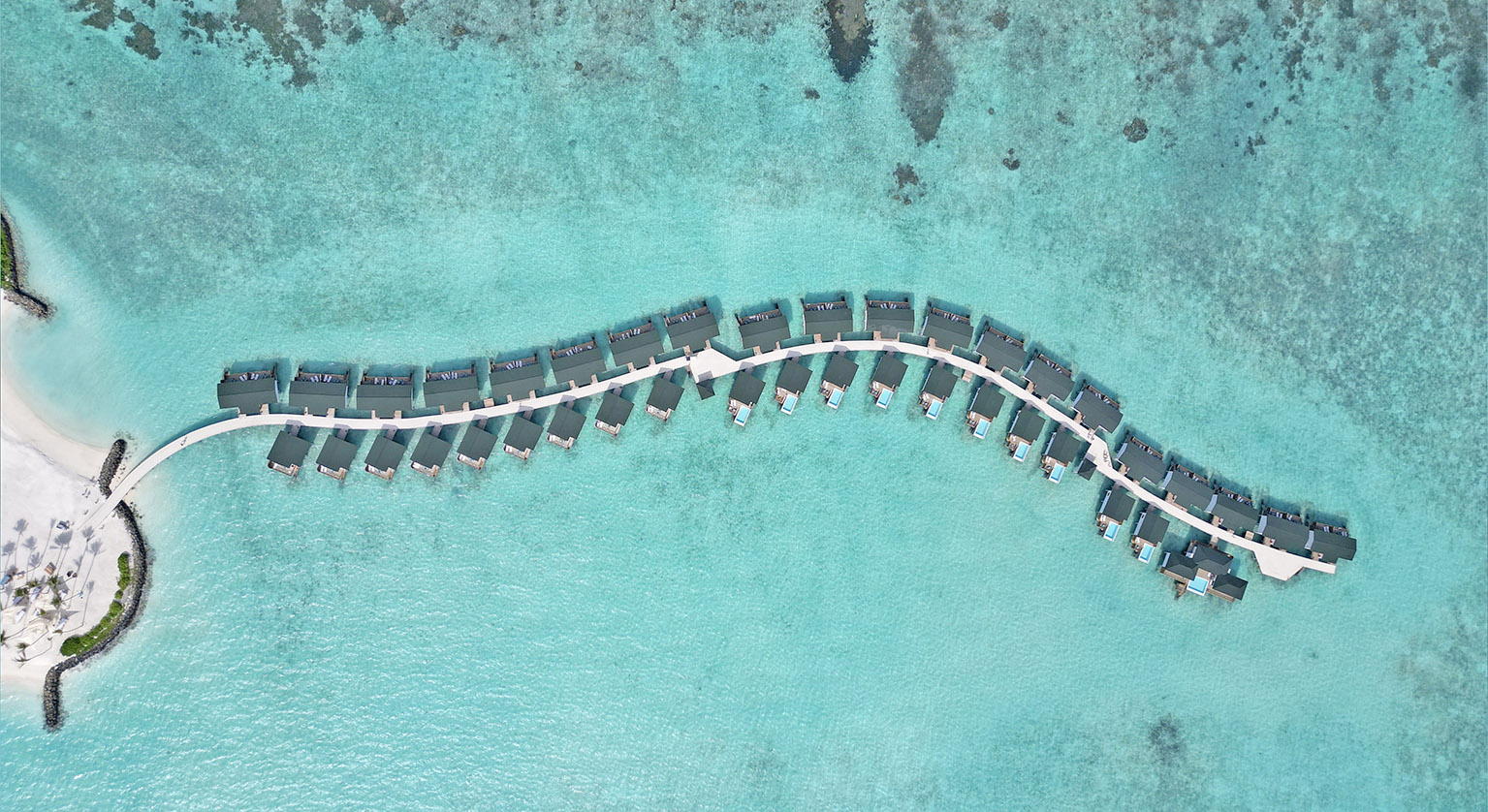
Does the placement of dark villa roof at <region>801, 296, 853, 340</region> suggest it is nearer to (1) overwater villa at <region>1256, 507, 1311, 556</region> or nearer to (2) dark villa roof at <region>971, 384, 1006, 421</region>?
(2) dark villa roof at <region>971, 384, 1006, 421</region>

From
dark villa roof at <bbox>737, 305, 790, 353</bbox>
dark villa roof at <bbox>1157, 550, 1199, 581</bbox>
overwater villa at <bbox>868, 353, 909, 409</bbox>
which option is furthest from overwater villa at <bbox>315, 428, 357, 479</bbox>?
dark villa roof at <bbox>1157, 550, 1199, 581</bbox>

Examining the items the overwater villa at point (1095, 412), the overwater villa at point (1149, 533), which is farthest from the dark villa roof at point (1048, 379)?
the overwater villa at point (1149, 533)

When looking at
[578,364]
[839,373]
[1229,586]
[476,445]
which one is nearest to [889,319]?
[839,373]

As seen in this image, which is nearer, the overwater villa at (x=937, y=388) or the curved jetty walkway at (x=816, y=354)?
the curved jetty walkway at (x=816, y=354)

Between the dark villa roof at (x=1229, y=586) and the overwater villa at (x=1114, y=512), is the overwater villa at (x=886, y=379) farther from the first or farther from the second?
the dark villa roof at (x=1229, y=586)

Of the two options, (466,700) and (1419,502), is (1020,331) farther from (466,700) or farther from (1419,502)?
(466,700)

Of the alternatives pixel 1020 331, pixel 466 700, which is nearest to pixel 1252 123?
pixel 1020 331

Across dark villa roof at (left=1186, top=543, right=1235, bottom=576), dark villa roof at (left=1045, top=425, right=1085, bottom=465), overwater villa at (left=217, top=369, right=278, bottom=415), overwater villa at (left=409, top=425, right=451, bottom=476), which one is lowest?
overwater villa at (left=217, top=369, right=278, bottom=415)
